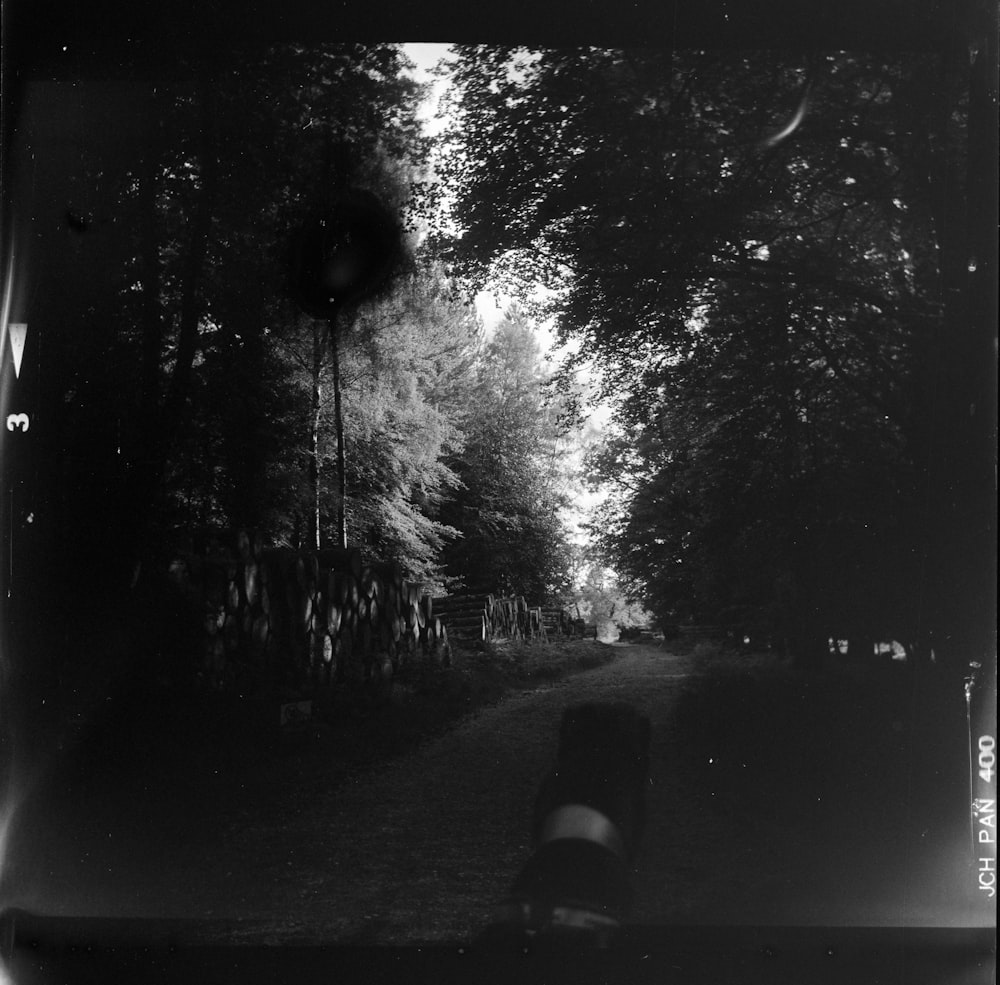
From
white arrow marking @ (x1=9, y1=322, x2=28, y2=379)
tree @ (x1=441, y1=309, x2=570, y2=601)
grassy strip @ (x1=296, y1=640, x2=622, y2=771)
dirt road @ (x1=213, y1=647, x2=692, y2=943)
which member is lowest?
dirt road @ (x1=213, y1=647, x2=692, y2=943)

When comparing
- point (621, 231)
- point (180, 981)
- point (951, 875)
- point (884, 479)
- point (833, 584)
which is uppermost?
point (621, 231)

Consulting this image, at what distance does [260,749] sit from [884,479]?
1.61 metres

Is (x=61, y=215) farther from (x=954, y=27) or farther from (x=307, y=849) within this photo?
(x=954, y=27)

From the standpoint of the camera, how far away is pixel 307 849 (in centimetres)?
206

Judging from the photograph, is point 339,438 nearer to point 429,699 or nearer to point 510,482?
point 510,482

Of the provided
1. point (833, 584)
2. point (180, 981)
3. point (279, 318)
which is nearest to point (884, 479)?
Answer: point (833, 584)

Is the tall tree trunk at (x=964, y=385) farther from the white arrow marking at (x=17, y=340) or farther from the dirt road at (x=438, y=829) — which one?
the white arrow marking at (x=17, y=340)

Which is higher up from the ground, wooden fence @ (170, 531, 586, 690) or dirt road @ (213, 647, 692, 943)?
wooden fence @ (170, 531, 586, 690)

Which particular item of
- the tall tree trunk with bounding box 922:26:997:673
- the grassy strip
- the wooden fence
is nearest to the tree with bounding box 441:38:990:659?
the tall tree trunk with bounding box 922:26:997:673

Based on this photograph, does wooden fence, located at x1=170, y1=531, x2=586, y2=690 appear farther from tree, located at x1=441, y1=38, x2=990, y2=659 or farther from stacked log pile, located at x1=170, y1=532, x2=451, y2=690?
tree, located at x1=441, y1=38, x2=990, y2=659

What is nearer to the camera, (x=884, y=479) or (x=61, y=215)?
(x=884, y=479)

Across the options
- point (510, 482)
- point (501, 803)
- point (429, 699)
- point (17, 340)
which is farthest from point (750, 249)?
point (17, 340)

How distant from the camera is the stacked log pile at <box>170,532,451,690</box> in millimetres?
2090

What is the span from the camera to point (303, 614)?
2.12 metres
